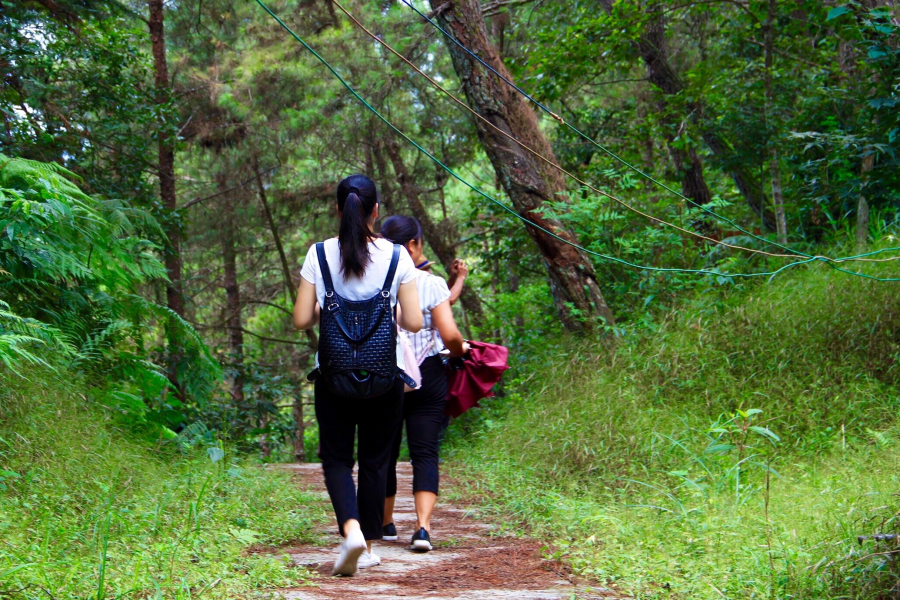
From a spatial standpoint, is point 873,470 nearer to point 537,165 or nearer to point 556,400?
point 556,400

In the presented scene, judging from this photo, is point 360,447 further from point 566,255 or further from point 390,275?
point 566,255

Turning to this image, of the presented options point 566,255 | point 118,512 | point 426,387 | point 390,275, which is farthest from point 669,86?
point 118,512

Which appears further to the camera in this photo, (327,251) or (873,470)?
(873,470)

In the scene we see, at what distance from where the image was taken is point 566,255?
7977mm

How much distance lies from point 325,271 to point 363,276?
0.18 m

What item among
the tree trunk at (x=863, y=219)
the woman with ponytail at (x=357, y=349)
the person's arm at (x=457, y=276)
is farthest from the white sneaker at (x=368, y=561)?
the tree trunk at (x=863, y=219)

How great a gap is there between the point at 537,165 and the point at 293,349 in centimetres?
1176

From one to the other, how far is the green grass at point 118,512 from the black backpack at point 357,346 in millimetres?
830

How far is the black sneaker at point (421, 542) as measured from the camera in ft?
13.3

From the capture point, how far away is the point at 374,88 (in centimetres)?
1198

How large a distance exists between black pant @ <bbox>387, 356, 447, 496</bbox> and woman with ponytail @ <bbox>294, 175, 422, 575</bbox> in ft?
1.29

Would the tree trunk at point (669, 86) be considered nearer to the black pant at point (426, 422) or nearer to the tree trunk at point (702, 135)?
the tree trunk at point (702, 135)

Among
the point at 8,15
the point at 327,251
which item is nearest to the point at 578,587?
the point at 327,251

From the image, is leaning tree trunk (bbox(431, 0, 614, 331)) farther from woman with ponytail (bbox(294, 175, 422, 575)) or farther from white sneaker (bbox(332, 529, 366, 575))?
white sneaker (bbox(332, 529, 366, 575))
